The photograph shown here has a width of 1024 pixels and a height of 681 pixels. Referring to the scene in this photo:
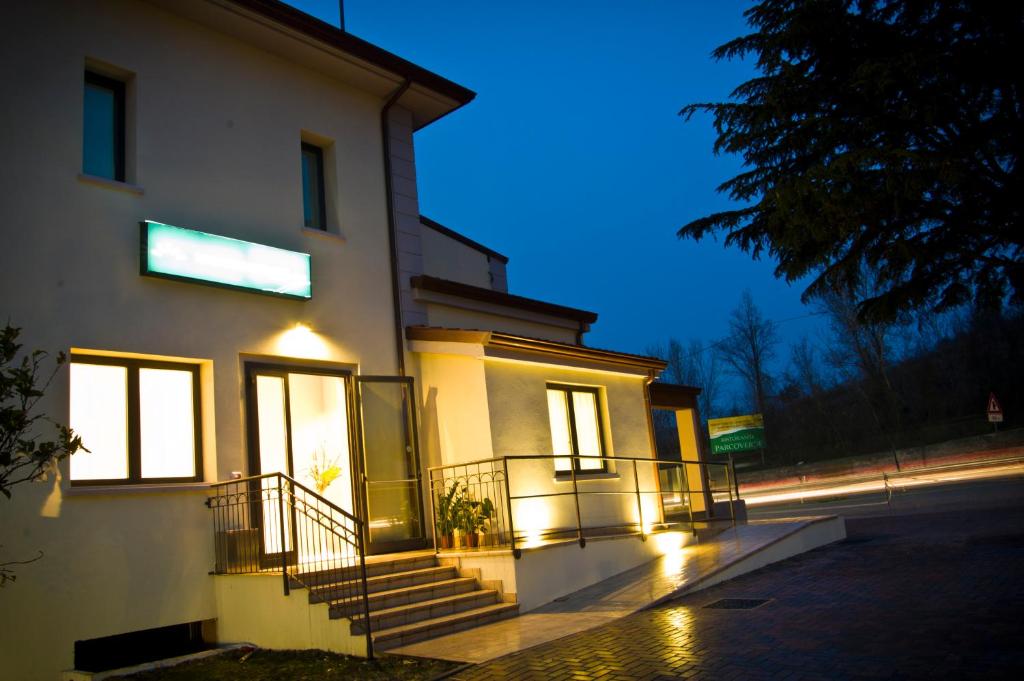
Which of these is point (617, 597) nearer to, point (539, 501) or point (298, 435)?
point (539, 501)

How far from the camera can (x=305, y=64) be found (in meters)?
10.9

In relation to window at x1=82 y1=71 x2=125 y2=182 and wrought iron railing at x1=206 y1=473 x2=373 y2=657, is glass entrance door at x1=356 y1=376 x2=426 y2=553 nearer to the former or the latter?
wrought iron railing at x1=206 y1=473 x2=373 y2=657

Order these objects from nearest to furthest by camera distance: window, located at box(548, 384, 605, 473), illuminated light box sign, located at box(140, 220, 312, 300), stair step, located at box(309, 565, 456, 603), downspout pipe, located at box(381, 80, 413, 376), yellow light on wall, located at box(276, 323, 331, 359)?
stair step, located at box(309, 565, 456, 603)
illuminated light box sign, located at box(140, 220, 312, 300)
yellow light on wall, located at box(276, 323, 331, 359)
downspout pipe, located at box(381, 80, 413, 376)
window, located at box(548, 384, 605, 473)

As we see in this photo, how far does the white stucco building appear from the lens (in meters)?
7.56

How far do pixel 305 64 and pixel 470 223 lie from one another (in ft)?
549

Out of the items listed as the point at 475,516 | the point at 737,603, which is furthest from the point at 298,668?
the point at 737,603

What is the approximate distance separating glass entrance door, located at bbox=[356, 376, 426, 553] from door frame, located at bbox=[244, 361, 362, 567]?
0.49 feet

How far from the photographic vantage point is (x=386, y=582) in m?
8.50

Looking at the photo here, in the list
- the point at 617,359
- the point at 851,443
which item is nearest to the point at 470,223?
the point at 851,443

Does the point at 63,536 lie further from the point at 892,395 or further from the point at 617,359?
the point at 892,395

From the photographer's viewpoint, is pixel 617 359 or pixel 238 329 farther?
pixel 617 359

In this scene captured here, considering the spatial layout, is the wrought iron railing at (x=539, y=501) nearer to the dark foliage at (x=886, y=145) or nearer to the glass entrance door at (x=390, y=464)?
the glass entrance door at (x=390, y=464)

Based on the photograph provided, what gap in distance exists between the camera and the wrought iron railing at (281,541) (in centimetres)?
753

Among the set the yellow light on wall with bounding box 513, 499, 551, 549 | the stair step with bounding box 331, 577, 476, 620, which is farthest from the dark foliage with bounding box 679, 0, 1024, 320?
the stair step with bounding box 331, 577, 476, 620
